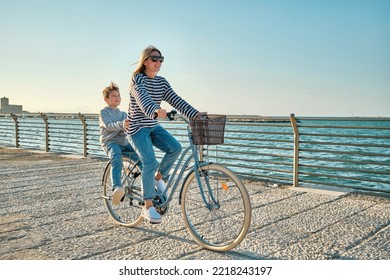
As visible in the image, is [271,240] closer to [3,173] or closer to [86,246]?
[86,246]

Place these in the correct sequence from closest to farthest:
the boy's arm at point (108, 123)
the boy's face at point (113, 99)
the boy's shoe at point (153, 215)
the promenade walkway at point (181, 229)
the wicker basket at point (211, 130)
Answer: the wicker basket at point (211, 130) → the promenade walkway at point (181, 229) → the boy's shoe at point (153, 215) → the boy's arm at point (108, 123) → the boy's face at point (113, 99)

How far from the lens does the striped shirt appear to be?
366 centimetres

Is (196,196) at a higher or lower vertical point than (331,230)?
higher

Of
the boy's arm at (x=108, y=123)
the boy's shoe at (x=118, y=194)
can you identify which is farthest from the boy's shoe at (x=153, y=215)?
the boy's arm at (x=108, y=123)

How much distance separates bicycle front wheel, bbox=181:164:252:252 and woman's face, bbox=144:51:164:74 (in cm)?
99

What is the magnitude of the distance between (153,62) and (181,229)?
1.69 meters

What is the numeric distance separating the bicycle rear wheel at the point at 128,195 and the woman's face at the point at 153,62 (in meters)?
1.05

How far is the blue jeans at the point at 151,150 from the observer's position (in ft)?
12.3

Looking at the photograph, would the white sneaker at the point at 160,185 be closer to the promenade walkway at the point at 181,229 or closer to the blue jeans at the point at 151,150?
the blue jeans at the point at 151,150

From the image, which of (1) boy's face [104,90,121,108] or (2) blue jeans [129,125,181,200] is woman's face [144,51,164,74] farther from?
(1) boy's face [104,90,121,108]

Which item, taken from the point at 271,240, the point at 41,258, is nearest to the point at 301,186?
the point at 271,240

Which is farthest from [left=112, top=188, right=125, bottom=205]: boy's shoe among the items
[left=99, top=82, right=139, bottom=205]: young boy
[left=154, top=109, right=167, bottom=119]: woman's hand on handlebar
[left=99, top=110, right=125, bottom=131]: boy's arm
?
[left=154, top=109, right=167, bottom=119]: woman's hand on handlebar

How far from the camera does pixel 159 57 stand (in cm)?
371

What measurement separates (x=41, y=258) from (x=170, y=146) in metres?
1.42
